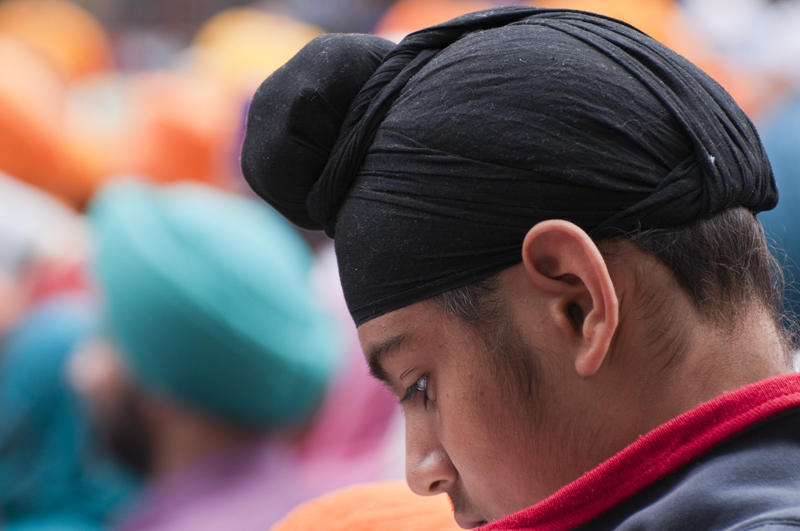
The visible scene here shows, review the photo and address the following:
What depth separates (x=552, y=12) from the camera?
3.20 feet

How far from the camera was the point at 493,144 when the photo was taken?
844mm

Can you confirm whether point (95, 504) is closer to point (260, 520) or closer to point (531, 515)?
point (260, 520)

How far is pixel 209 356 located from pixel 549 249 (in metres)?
1.55

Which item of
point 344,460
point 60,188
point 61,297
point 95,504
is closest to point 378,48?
point 344,460

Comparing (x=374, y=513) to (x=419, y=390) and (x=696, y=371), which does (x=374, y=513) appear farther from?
(x=696, y=371)

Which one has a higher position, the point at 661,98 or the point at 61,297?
the point at 661,98

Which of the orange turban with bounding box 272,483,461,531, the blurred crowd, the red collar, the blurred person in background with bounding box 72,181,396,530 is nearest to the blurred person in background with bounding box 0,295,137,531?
the blurred crowd

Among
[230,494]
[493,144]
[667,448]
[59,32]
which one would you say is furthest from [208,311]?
[59,32]

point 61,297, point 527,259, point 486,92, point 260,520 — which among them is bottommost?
point 260,520

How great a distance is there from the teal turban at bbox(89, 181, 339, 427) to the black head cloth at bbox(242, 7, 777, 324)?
4.21ft

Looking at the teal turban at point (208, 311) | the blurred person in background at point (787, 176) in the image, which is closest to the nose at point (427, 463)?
the blurred person in background at point (787, 176)

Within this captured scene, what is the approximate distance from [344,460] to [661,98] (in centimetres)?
189

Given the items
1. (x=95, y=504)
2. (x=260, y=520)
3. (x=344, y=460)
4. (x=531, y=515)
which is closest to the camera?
(x=531, y=515)

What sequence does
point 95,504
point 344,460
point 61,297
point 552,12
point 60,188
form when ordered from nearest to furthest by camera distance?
point 552,12, point 344,460, point 95,504, point 61,297, point 60,188
